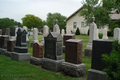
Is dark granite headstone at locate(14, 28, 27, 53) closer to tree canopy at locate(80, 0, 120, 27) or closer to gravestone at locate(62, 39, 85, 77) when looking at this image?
gravestone at locate(62, 39, 85, 77)

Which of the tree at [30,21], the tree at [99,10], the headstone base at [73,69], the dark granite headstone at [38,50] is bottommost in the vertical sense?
the headstone base at [73,69]

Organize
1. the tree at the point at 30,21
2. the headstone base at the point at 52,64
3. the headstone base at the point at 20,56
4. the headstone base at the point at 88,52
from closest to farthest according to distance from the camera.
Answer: the headstone base at the point at 52,64
the headstone base at the point at 20,56
the headstone base at the point at 88,52
the tree at the point at 30,21

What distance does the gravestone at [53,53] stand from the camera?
5.98 metres

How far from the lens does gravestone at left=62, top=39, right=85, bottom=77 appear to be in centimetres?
518

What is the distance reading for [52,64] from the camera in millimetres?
6031

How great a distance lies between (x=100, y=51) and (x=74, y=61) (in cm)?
Result: 124

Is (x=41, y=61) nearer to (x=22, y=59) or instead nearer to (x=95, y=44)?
(x=22, y=59)

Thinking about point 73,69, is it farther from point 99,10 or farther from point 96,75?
point 99,10

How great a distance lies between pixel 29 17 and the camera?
241 ft

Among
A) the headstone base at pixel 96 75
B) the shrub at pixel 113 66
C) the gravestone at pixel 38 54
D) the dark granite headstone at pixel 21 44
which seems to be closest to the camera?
the shrub at pixel 113 66

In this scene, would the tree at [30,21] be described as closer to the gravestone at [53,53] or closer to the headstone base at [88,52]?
the headstone base at [88,52]

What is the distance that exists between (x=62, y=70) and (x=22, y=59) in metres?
3.34

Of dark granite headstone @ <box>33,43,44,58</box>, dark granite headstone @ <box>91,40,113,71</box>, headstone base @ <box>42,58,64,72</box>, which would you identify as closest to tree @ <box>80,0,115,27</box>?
dark granite headstone @ <box>33,43,44,58</box>

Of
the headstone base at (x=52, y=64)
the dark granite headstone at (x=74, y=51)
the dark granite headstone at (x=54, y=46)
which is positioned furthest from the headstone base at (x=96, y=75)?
the dark granite headstone at (x=54, y=46)
